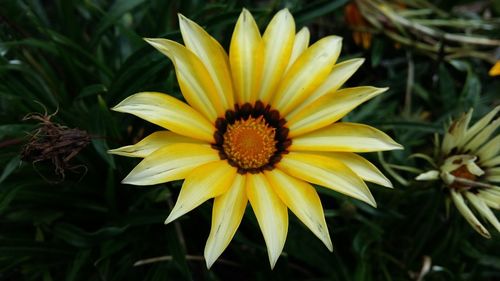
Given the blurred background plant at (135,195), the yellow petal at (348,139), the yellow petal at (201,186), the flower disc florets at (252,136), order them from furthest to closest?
the blurred background plant at (135,195) < the flower disc florets at (252,136) < the yellow petal at (348,139) < the yellow petal at (201,186)

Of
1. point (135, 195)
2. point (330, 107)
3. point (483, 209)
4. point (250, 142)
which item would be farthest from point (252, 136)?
point (483, 209)

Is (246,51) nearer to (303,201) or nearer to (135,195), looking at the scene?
(303,201)

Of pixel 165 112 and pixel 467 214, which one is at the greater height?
pixel 165 112

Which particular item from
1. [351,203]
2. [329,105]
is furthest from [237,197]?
[351,203]

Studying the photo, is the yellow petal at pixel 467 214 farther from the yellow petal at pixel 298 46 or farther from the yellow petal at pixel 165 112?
the yellow petal at pixel 165 112

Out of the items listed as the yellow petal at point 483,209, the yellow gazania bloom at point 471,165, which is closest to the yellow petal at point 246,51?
the yellow gazania bloom at point 471,165

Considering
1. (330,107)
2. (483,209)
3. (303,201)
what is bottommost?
(483,209)
